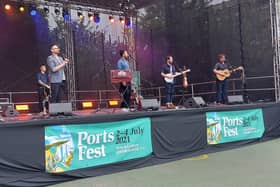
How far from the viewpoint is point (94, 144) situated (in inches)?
153

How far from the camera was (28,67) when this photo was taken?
9953 millimetres

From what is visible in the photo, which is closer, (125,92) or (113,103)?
(125,92)

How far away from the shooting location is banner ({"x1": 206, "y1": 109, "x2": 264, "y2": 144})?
5234mm

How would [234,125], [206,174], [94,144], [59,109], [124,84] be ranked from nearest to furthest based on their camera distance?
[206,174]
[94,144]
[59,109]
[234,125]
[124,84]

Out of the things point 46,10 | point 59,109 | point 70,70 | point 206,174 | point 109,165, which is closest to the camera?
point 206,174

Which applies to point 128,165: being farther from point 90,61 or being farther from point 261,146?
point 90,61

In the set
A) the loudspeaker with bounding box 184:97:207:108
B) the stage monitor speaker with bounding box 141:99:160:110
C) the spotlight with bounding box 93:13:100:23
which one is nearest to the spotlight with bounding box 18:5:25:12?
the spotlight with bounding box 93:13:100:23

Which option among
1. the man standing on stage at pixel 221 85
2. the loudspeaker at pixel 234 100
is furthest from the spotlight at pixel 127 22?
the loudspeaker at pixel 234 100

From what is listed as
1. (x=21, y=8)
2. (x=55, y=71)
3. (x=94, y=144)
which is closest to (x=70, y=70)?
(x=21, y=8)

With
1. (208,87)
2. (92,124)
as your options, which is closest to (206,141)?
(92,124)

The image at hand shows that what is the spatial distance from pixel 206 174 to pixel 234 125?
2.05 meters

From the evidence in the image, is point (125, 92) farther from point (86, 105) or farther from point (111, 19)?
point (111, 19)

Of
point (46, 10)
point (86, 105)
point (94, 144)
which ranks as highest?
point (46, 10)

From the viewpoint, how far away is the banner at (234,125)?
5.23m
